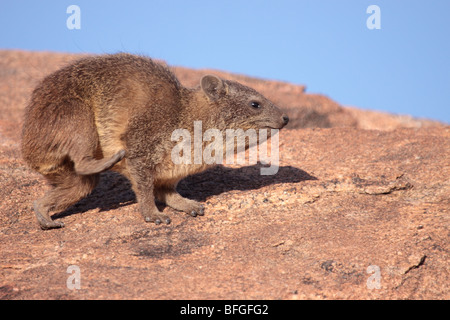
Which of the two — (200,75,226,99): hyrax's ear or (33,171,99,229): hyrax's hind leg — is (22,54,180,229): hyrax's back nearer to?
(33,171,99,229): hyrax's hind leg

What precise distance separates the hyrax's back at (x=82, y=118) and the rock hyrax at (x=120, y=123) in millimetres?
12

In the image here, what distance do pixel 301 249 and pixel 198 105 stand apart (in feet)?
8.57

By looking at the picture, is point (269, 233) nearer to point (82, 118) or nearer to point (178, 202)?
point (178, 202)

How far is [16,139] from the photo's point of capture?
9.66m

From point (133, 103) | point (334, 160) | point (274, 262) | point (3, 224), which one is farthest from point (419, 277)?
point (3, 224)

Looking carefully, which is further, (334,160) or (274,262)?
(334,160)

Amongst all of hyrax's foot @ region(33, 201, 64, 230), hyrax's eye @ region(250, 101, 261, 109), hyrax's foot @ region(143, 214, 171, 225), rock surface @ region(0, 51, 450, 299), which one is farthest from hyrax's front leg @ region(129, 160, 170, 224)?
hyrax's eye @ region(250, 101, 261, 109)

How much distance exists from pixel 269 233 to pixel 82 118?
274cm

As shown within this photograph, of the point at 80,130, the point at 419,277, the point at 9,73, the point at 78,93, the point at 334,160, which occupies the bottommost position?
the point at 419,277

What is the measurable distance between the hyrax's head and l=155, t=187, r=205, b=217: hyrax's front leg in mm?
1202

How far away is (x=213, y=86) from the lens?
6.94m

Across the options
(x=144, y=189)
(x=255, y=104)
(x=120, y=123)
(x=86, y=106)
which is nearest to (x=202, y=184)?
(x=144, y=189)

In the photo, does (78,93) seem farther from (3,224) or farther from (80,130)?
(3,224)

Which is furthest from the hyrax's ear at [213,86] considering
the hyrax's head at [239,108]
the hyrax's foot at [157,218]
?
the hyrax's foot at [157,218]
